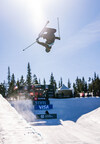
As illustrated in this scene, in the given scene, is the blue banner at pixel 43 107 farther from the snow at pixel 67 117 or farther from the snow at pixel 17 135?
the snow at pixel 17 135

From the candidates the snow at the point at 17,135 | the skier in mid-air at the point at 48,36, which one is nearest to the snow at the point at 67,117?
the snow at the point at 17,135

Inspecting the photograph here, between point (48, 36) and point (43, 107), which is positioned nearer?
point (48, 36)

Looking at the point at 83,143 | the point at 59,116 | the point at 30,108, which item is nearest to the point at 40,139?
the point at 83,143

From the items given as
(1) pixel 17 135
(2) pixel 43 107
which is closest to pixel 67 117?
(2) pixel 43 107

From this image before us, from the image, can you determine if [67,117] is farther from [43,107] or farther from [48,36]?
[48,36]

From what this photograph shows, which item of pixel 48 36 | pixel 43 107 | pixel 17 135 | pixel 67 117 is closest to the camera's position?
pixel 17 135

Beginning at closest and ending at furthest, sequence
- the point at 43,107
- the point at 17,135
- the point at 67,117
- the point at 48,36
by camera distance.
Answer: the point at 17,135 < the point at 48,36 < the point at 67,117 < the point at 43,107

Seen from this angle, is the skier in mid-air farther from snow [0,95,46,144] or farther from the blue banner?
the blue banner

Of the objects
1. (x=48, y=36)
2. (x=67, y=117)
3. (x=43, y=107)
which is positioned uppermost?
(x=48, y=36)

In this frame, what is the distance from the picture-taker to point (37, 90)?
25.5 metres

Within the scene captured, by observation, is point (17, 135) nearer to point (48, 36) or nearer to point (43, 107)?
point (48, 36)

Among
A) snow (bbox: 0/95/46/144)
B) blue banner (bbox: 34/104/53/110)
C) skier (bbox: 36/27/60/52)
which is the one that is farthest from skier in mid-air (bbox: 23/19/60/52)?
blue banner (bbox: 34/104/53/110)

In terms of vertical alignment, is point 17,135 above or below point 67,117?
above

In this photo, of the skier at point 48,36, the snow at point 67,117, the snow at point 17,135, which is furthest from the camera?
the snow at point 67,117
